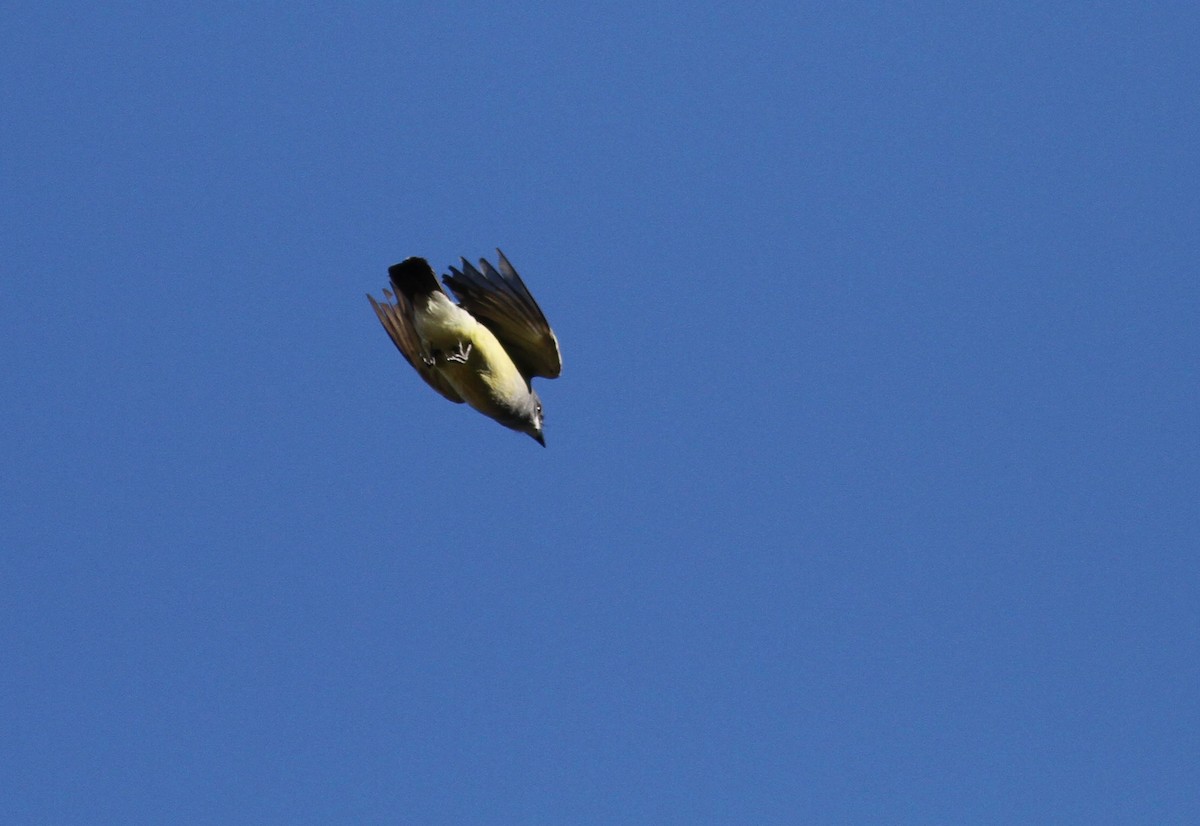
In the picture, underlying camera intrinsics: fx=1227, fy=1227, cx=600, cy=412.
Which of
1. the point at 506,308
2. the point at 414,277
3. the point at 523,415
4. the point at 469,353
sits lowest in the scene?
the point at 469,353

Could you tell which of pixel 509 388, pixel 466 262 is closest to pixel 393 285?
pixel 466 262

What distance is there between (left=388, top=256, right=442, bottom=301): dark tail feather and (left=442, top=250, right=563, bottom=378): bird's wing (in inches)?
22.1

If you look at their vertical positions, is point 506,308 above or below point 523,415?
above

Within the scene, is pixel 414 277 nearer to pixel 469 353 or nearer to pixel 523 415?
pixel 469 353

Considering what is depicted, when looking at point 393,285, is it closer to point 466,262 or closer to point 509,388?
point 466,262

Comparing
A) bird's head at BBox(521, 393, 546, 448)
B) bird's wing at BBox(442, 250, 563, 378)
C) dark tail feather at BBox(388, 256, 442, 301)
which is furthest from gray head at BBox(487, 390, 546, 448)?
dark tail feather at BBox(388, 256, 442, 301)

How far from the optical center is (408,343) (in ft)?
42.3

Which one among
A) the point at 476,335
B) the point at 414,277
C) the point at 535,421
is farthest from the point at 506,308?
the point at 535,421

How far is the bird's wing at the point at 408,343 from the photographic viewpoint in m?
12.7

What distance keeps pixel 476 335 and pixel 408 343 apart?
1.30m

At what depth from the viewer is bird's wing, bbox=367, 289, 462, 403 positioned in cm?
1270

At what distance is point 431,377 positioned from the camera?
12.8 metres

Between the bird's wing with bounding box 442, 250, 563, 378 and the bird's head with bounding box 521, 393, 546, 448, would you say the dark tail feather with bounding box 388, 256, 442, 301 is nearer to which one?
the bird's wing with bounding box 442, 250, 563, 378

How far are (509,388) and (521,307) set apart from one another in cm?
82
